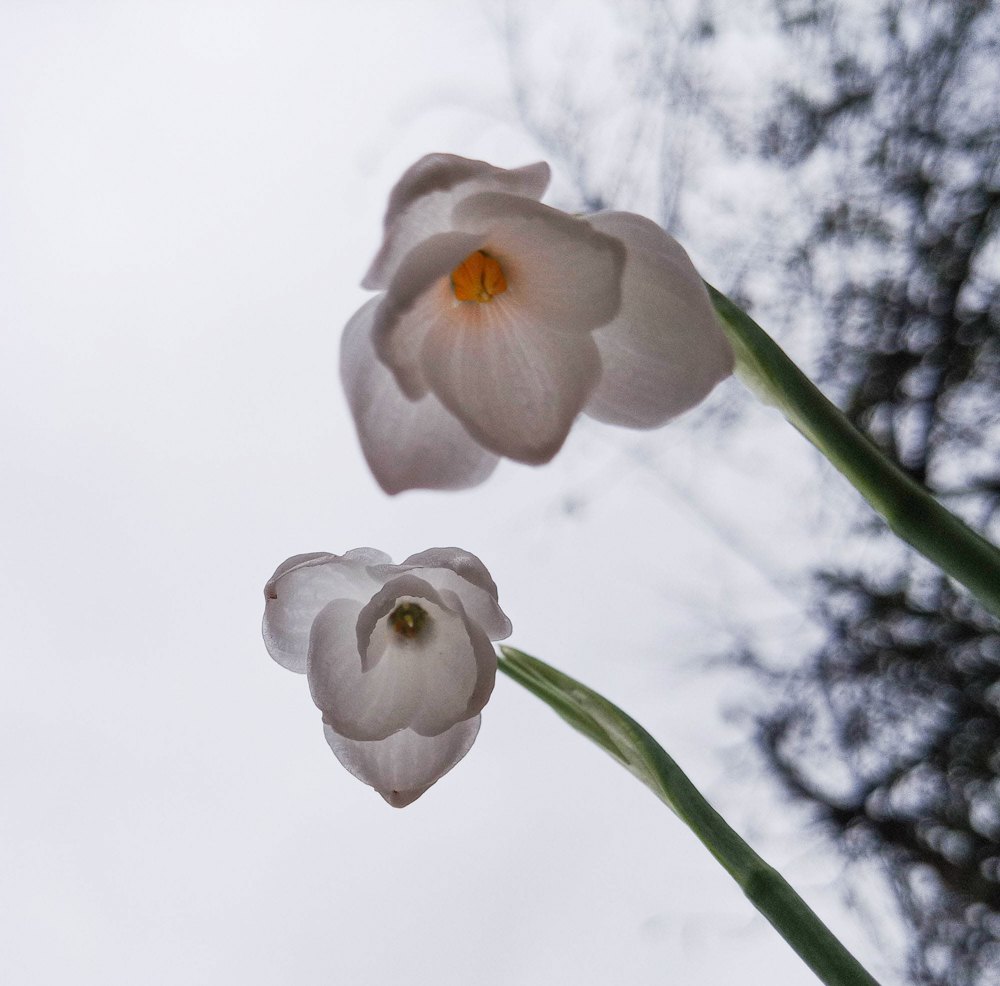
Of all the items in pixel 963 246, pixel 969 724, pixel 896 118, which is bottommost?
pixel 969 724

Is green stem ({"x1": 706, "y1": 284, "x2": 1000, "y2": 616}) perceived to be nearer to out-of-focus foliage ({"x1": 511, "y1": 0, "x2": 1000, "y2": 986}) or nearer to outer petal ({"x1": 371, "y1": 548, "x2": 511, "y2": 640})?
outer petal ({"x1": 371, "y1": 548, "x2": 511, "y2": 640})

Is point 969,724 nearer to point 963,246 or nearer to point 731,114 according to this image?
point 963,246

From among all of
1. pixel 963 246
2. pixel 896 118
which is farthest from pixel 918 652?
pixel 896 118

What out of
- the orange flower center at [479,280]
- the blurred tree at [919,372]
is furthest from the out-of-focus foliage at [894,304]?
the orange flower center at [479,280]

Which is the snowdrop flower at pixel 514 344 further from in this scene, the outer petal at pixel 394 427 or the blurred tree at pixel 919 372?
the blurred tree at pixel 919 372

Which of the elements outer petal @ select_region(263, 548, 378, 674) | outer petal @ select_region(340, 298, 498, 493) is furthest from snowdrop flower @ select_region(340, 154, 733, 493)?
outer petal @ select_region(263, 548, 378, 674)

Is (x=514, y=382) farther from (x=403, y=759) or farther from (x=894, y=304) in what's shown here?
(x=894, y=304)
